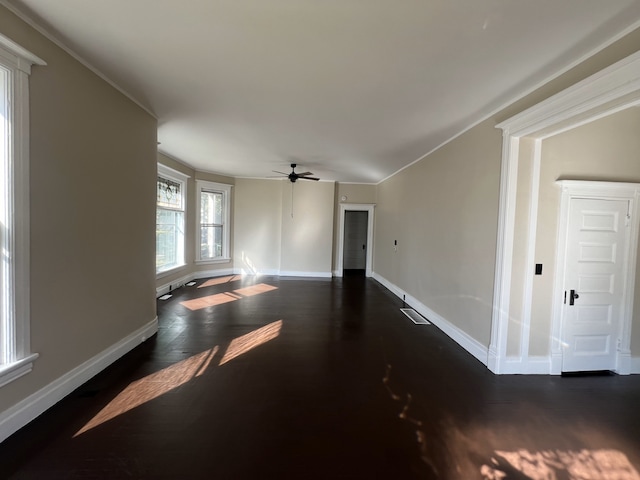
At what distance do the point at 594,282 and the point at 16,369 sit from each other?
15.9 ft

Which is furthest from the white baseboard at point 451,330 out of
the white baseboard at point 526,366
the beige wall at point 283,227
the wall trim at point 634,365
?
the beige wall at point 283,227

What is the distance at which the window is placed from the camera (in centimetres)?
535

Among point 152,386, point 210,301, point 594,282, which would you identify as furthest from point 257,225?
point 594,282

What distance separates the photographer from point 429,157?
438cm

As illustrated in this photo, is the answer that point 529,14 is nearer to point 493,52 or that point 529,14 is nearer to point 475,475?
point 493,52

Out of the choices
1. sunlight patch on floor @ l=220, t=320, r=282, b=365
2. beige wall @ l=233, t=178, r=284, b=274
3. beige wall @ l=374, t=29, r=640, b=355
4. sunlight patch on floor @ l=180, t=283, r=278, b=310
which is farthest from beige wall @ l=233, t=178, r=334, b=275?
sunlight patch on floor @ l=220, t=320, r=282, b=365

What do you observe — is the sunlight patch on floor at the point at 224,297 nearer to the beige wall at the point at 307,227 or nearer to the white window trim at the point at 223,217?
the beige wall at the point at 307,227

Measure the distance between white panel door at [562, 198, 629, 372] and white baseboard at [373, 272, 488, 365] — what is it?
758 millimetres

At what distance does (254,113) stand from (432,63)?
190cm

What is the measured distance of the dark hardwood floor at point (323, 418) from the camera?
164 cm

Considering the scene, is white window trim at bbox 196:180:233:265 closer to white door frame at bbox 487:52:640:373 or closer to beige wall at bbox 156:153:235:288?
beige wall at bbox 156:153:235:288

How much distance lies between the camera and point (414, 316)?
4.45 meters

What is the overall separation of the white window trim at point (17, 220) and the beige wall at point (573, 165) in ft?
13.6

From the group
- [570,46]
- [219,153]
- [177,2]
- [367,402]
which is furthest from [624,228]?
[219,153]
